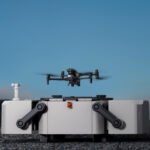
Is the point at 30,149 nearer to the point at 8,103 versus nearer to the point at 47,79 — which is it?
the point at 8,103

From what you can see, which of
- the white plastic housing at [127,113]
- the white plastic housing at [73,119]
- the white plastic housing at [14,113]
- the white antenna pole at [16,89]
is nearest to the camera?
the white plastic housing at [73,119]

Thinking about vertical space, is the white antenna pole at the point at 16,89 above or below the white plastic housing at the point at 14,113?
above

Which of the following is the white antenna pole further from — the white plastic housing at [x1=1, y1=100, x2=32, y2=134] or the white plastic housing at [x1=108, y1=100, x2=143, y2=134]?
the white plastic housing at [x1=108, y1=100, x2=143, y2=134]

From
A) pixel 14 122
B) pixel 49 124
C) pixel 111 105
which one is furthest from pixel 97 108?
pixel 14 122

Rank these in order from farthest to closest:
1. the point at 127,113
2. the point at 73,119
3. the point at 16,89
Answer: the point at 16,89 → the point at 127,113 → the point at 73,119

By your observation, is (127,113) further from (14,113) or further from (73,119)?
(14,113)

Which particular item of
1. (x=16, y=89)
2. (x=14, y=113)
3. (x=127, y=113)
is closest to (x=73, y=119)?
(x=127, y=113)

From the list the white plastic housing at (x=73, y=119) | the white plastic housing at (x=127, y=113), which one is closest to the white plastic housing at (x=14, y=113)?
the white plastic housing at (x=73, y=119)

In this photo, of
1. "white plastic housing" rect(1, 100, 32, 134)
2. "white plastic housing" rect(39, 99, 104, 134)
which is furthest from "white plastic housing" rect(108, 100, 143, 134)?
"white plastic housing" rect(1, 100, 32, 134)

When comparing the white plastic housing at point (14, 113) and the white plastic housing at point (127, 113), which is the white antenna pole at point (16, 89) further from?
the white plastic housing at point (127, 113)

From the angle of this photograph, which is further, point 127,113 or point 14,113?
point 14,113

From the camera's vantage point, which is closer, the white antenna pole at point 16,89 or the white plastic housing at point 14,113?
the white plastic housing at point 14,113
